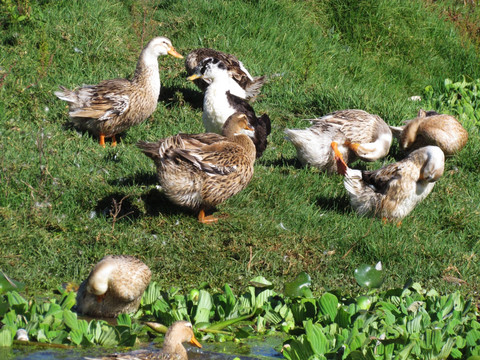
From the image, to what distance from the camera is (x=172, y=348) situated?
3914mm

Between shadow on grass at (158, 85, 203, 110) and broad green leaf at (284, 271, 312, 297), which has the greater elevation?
broad green leaf at (284, 271, 312, 297)

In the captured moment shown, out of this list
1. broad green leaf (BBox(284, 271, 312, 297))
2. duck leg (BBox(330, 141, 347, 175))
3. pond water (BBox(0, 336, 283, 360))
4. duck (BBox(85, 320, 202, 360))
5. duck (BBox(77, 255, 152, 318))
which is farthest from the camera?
duck leg (BBox(330, 141, 347, 175))

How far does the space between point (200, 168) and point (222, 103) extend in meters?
2.25

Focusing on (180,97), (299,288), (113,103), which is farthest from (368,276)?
(180,97)

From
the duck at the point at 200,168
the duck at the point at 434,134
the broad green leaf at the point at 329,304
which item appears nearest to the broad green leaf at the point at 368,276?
the broad green leaf at the point at 329,304

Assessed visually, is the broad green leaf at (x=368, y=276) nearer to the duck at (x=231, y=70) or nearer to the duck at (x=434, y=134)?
the duck at (x=434, y=134)

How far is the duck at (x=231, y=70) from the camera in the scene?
9.06 metres

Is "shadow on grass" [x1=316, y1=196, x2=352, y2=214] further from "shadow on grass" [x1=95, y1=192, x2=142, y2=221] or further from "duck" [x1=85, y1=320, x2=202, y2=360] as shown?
"duck" [x1=85, y1=320, x2=202, y2=360]

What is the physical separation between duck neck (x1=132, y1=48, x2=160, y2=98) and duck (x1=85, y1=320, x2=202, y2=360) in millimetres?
4444

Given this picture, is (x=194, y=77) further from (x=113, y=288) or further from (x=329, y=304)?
(x=329, y=304)

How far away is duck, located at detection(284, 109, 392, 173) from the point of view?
777 centimetres

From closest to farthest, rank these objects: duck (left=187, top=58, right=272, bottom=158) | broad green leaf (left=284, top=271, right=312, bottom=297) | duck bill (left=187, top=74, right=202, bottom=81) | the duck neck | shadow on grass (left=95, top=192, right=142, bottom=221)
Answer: broad green leaf (left=284, top=271, right=312, bottom=297), shadow on grass (left=95, top=192, right=142, bottom=221), duck (left=187, top=58, right=272, bottom=158), the duck neck, duck bill (left=187, top=74, right=202, bottom=81)

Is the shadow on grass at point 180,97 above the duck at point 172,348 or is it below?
below

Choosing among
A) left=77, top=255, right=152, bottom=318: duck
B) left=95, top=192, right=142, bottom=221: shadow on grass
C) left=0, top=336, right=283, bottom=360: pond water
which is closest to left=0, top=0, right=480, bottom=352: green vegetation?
left=95, top=192, right=142, bottom=221: shadow on grass
